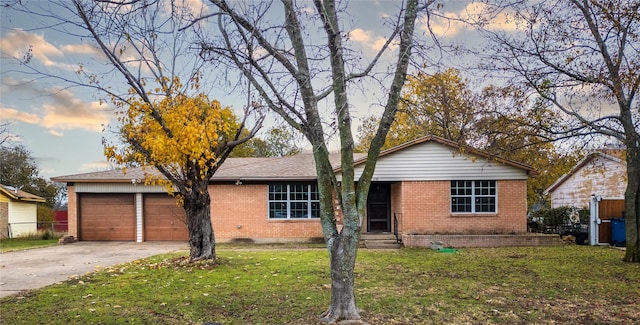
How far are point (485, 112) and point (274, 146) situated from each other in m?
31.9

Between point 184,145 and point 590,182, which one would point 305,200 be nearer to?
point 184,145

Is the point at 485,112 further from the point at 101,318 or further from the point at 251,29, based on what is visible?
the point at 101,318

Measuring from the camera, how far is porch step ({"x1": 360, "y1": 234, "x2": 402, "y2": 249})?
55.0 feet

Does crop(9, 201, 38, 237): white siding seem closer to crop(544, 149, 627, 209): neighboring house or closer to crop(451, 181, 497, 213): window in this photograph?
crop(451, 181, 497, 213): window

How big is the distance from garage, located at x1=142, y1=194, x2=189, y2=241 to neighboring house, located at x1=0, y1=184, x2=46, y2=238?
10573mm

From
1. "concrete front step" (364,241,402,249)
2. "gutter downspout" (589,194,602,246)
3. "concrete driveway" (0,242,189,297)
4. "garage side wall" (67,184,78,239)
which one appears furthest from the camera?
"garage side wall" (67,184,78,239)

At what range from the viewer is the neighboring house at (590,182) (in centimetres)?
2195

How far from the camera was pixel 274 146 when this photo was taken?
44.0 m

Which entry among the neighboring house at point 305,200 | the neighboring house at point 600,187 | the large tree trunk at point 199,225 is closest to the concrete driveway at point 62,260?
the neighboring house at point 305,200

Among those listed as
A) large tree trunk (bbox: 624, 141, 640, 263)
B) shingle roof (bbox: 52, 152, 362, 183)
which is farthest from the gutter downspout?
shingle roof (bbox: 52, 152, 362, 183)

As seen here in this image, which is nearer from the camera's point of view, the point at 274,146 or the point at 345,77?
the point at 345,77

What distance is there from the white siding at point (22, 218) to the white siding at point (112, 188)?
860 cm

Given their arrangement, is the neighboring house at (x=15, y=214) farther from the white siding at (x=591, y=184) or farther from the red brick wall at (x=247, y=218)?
the white siding at (x=591, y=184)

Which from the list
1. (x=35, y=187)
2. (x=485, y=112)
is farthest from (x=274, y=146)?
(x=485, y=112)
